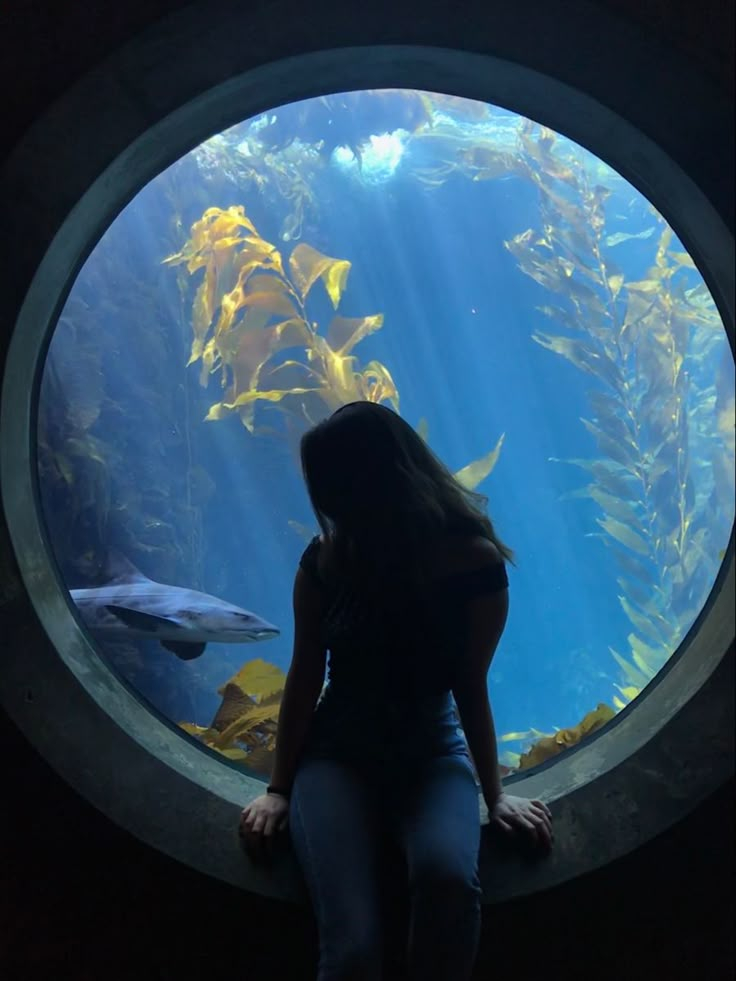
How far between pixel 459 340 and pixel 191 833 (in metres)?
21.9

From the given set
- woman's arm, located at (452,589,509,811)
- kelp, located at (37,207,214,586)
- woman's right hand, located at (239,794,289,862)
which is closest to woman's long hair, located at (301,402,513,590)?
woman's arm, located at (452,589,509,811)

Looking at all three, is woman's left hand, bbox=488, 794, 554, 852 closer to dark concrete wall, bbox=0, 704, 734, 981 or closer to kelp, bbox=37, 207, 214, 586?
dark concrete wall, bbox=0, 704, 734, 981

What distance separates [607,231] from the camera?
49.3 feet

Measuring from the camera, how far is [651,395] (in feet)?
38.7

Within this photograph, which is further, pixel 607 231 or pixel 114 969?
pixel 607 231

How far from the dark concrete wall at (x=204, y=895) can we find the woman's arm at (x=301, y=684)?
0.26 meters

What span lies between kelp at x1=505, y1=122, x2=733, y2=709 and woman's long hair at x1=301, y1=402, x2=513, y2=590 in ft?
26.9

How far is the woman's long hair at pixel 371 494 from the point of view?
4.53 feet

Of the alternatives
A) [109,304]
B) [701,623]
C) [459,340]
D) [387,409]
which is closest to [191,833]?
[387,409]

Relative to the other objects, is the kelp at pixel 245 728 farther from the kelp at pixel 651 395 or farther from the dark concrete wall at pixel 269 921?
the kelp at pixel 651 395

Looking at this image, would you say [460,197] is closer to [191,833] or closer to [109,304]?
[109,304]

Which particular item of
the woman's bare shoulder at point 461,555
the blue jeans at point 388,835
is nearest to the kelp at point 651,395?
the woman's bare shoulder at point 461,555

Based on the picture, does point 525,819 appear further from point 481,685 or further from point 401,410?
point 401,410

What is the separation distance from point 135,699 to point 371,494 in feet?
2.93
